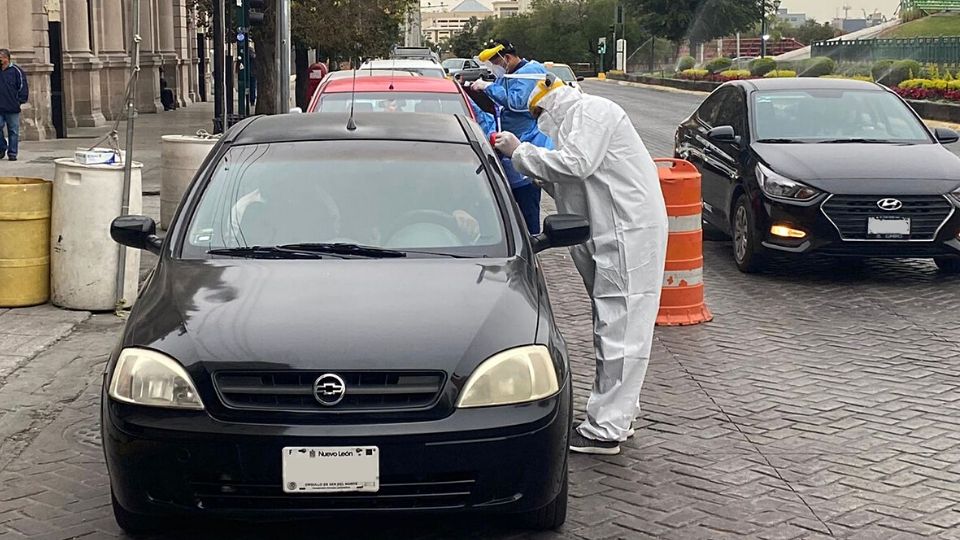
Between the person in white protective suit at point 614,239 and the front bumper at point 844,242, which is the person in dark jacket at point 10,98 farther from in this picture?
→ the person in white protective suit at point 614,239

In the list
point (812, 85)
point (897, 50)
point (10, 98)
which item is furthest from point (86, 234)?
point (897, 50)

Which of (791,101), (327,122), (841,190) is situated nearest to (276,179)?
(327,122)

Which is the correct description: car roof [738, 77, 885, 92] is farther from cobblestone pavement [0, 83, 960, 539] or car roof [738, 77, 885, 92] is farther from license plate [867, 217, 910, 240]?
cobblestone pavement [0, 83, 960, 539]

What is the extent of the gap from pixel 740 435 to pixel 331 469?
271 centimetres

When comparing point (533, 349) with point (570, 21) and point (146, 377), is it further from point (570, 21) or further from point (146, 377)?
point (570, 21)

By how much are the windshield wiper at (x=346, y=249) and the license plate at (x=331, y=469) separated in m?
1.21

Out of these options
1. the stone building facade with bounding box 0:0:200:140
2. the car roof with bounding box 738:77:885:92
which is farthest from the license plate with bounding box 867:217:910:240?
the stone building facade with bounding box 0:0:200:140

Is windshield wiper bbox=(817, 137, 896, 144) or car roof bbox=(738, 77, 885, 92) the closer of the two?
windshield wiper bbox=(817, 137, 896, 144)

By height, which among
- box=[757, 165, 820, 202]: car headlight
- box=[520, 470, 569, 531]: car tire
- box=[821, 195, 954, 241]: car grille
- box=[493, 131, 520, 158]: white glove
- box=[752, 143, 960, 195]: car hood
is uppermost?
box=[493, 131, 520, 158]: white glove

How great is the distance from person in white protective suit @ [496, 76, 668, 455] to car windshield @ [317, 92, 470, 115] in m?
6.03

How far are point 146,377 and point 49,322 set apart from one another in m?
4.70

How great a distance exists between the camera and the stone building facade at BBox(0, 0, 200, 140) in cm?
2561

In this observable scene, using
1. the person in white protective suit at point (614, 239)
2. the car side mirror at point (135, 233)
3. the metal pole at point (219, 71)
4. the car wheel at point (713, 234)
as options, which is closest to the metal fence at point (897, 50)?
the metal pole at point (219, 71)

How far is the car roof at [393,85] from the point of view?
12484mm
